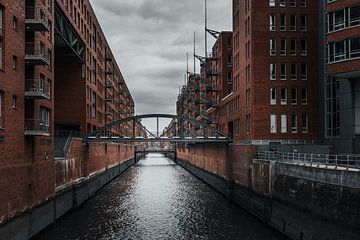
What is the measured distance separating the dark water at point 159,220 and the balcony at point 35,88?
875 centimetres

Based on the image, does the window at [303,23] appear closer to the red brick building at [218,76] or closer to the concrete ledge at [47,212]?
the red brick building at [218,76]

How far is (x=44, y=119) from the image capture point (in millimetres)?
31156

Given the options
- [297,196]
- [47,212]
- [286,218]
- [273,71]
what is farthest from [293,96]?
[47,212]

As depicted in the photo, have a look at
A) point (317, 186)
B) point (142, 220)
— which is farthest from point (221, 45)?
point (317, 186)

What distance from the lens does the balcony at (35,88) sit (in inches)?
1031

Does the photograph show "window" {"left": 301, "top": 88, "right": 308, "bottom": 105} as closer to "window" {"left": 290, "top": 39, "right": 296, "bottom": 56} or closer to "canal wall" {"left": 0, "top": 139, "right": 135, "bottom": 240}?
"window" {"left": 290, "top": 39, "right": 296, "bottom": 56}

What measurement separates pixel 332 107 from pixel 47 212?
26.0 metres

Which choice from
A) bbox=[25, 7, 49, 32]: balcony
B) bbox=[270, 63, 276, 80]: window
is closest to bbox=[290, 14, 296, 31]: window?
bbox=[270, 63, 276, 80]: window

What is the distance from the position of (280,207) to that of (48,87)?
18541 mm

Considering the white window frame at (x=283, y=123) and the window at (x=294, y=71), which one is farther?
the window at (x=294, y=71)

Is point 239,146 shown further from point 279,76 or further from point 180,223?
point 180,223

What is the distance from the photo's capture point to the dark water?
28344mm

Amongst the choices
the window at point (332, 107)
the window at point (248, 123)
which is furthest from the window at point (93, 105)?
the window at point (332, 107)

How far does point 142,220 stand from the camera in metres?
34.0
